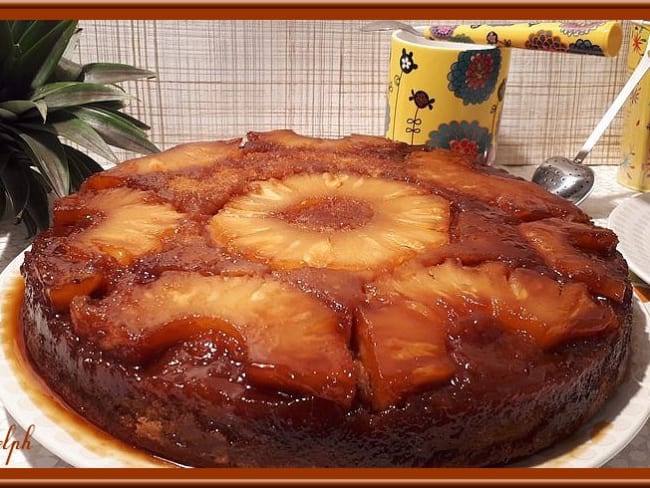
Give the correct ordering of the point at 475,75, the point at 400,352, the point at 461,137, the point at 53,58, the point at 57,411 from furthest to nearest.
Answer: the point at 461,137, the point at 475,75, the point at 53,58, the point at 57,411, the point at 400,352

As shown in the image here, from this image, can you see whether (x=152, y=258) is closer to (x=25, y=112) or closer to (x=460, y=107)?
(x=25, y=112)

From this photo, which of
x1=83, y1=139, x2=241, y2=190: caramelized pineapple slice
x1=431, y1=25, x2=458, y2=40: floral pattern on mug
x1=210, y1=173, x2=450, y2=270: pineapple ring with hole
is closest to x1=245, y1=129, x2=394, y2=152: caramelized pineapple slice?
x1=83, y1=139, x2=241, y2=190: caramelized pineapple slice

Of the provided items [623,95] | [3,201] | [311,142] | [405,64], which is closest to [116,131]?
[3,201]

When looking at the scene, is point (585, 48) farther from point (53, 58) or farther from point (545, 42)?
point (53, 58)

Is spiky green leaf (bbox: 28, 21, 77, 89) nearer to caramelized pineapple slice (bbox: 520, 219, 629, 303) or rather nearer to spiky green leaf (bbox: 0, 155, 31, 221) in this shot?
spiky green leaf (bbox: 0, 155, 31, 221)

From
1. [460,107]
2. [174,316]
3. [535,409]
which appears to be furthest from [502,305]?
[460,107]
